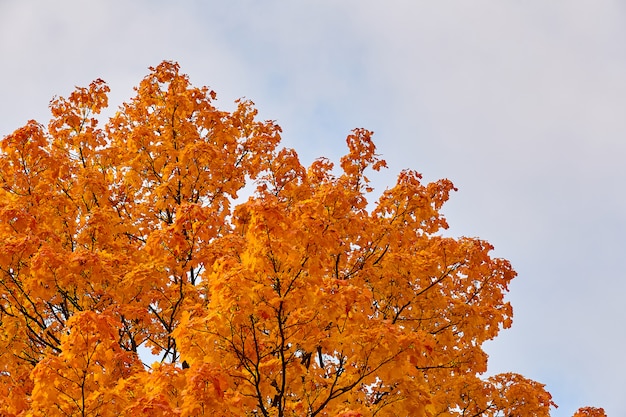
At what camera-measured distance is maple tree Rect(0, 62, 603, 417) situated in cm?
814

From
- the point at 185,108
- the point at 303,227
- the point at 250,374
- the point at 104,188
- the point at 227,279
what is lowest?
the point at 250,374

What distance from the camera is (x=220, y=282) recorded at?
7.82m

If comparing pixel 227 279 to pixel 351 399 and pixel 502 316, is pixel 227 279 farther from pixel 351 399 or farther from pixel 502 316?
pixel 502 316

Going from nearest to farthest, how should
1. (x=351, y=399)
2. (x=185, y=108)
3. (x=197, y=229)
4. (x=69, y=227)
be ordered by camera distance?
1. (x=351, y=399)
2. (x=197, y=229)
3. (x=69, y=227)
4. (x=185, y=108)

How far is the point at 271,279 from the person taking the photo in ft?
27.8

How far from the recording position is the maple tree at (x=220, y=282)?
814 centimetres

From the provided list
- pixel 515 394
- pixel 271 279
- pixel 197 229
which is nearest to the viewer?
pixel 271 279

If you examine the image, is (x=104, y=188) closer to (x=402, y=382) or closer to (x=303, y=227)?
(x=303, y=227)

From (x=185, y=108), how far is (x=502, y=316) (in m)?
7.64

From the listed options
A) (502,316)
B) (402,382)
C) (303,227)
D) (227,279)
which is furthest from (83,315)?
(502,316)

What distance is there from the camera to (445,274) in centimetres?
1162

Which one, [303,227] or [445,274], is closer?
[303,227]

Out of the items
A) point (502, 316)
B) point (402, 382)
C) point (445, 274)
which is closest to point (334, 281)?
point (402, 382)

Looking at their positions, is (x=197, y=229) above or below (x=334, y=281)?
above
